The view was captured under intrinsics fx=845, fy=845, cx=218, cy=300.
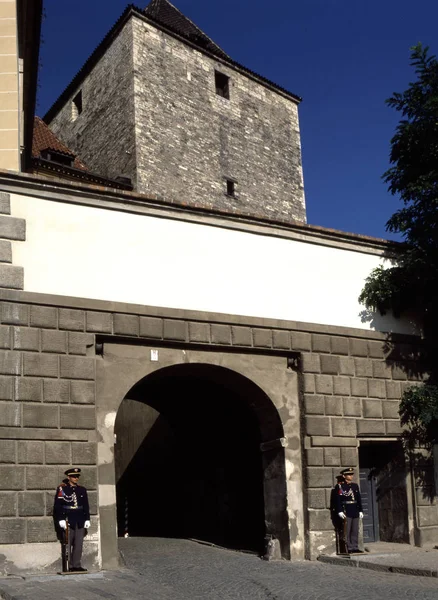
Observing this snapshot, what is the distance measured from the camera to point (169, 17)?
4028cm

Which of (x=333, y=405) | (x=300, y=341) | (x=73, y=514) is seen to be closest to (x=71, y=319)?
(x=73, y=514)

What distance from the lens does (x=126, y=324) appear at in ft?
40.3

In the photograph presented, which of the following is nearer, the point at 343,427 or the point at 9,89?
the point at 9,89

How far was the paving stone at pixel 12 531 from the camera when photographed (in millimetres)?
10555

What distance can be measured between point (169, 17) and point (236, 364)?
3077cm

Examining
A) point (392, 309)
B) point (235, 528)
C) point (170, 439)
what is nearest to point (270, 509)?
point (235, 528)

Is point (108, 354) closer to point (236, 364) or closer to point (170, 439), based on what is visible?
point (236, 364)

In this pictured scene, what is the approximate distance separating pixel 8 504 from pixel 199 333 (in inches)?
151

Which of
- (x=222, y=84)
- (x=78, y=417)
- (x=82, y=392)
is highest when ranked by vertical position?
(x=222, y=84)

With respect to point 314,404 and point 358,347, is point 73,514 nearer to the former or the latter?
point 314,404

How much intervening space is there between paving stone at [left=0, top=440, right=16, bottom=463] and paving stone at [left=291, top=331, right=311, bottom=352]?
16.0 feet

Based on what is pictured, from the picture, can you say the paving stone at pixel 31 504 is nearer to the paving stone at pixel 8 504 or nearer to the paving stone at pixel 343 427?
the paving stone at pixel 8 504

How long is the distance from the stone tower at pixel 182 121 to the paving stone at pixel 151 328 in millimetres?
19127

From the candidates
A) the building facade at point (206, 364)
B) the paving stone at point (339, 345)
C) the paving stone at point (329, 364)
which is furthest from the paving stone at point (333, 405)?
the paving stone at point (339, 345)
